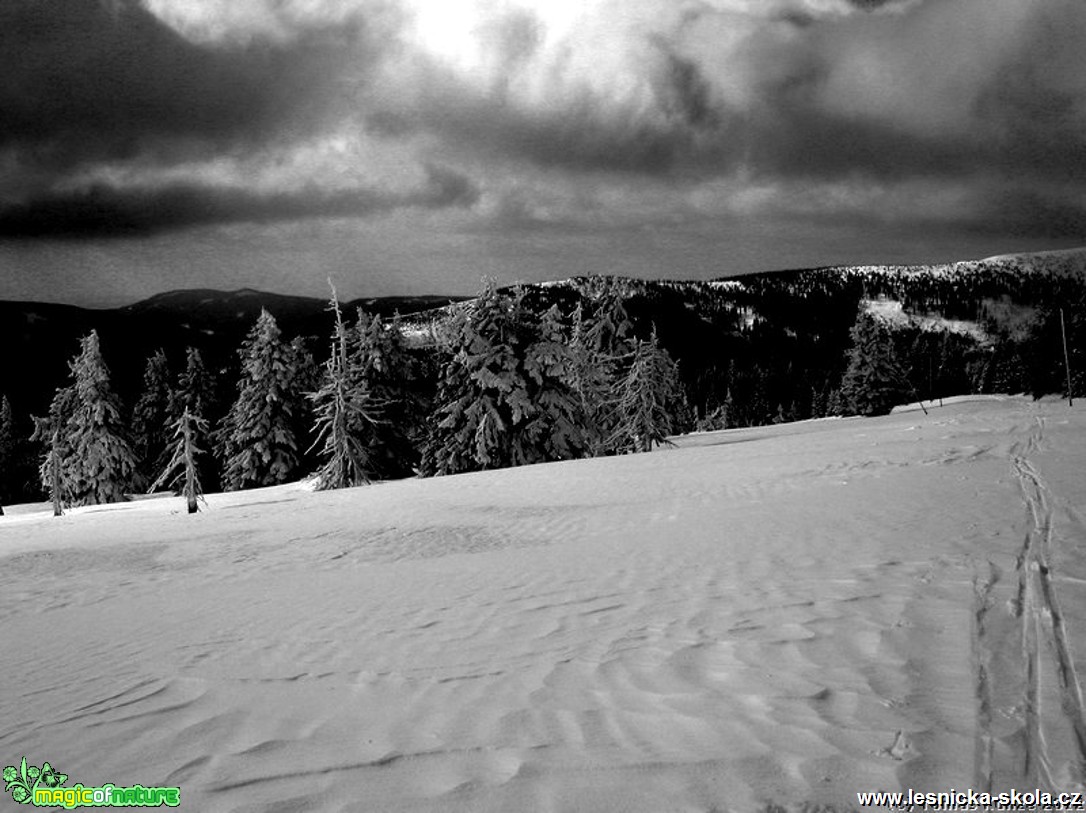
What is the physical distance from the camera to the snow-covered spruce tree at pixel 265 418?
39500 mm

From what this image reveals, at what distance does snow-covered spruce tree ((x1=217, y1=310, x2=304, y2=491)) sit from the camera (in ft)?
130

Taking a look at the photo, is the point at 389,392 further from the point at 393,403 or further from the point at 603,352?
the point at 603,352

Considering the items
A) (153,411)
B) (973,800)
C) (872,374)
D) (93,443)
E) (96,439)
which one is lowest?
(973,800)

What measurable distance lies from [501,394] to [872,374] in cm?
4099

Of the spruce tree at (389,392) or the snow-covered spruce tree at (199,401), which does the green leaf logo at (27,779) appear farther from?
the snow-covered spruce tree at (199,401)

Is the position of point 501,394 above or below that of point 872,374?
above

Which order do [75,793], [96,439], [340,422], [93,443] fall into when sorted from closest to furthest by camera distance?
[75,793]
[340,422]
[93,443]
[96,439]

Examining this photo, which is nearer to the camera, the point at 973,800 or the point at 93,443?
the point at 973,800

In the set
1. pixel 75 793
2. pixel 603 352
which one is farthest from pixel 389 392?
pixel 75 793

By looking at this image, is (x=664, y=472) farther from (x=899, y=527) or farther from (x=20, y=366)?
(x=20, y=366)

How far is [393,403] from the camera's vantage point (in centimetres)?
3966

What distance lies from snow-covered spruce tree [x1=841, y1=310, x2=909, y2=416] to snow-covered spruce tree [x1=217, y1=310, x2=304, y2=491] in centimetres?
4739

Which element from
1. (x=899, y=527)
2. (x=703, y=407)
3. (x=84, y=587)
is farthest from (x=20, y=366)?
(x=899, y=527)

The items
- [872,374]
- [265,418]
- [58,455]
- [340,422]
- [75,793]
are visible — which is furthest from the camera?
[872,374]
